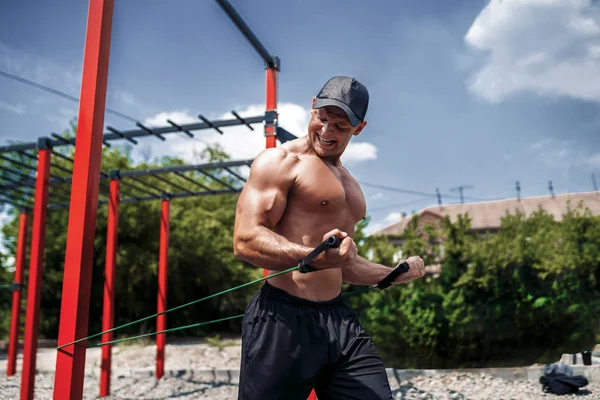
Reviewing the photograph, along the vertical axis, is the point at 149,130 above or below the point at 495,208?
below

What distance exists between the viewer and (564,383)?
500cm

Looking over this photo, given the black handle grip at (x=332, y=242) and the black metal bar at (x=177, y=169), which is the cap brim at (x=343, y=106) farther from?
the black metal bar at (x=177, y=169)

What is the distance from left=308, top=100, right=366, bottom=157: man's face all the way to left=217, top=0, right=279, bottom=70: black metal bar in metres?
2.38

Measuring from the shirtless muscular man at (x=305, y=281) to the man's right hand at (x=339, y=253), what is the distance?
0.17m

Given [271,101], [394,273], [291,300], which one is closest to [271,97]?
[271,101]

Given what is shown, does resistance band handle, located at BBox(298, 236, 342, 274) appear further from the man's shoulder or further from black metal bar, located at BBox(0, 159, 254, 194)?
black metal bar, located at BBox(0, 159, 254, 194)

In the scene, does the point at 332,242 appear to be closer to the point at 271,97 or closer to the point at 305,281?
the point at 305,281

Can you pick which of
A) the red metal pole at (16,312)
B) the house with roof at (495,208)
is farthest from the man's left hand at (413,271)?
the house with roof at (495,208)

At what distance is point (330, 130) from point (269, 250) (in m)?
0.59

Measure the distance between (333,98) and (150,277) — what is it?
12155 mm

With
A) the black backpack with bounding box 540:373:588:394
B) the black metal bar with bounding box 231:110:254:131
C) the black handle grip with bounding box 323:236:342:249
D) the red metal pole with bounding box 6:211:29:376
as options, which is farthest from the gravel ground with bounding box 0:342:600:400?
the black handle grip with bounding box 323:236:342:249

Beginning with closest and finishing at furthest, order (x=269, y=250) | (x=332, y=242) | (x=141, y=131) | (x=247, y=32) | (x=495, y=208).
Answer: (x=332, y=242) → (x=269, y=250) → (x=247, y=32) → (x=141, y=131) → (x=495, y=208)

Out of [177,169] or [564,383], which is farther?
[177,169]

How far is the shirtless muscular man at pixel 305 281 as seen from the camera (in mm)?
1771
